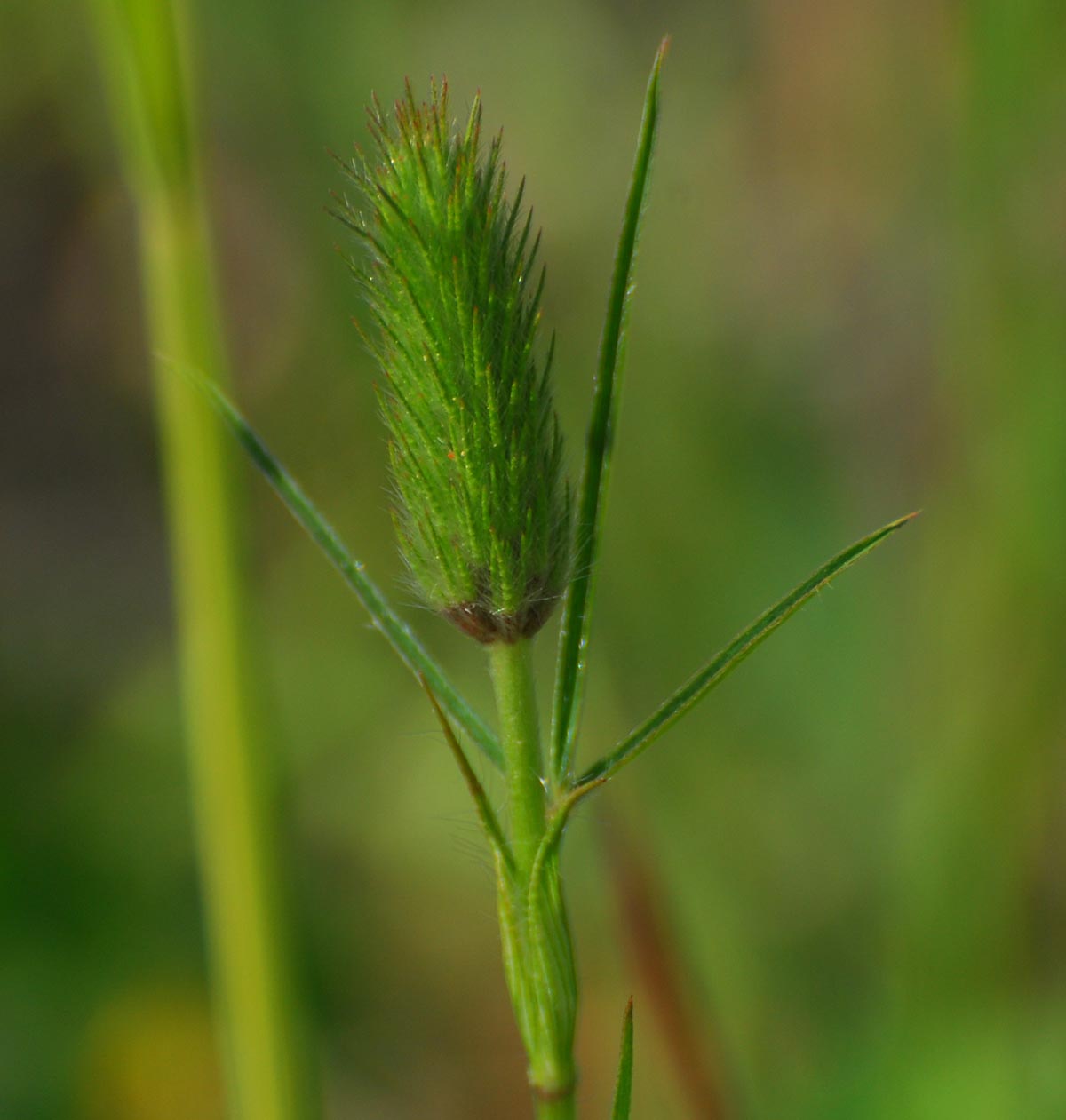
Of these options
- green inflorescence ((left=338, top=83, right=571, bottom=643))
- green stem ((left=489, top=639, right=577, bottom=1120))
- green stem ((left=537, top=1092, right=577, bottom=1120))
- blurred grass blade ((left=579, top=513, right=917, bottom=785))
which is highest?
green inflorescence ((left=338, top=83, right=571, bottom=643))

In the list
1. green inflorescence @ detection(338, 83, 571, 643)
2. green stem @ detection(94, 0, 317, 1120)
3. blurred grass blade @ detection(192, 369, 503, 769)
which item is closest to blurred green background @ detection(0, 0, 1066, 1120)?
green stem @ detection(94, 0, 317, 1120)

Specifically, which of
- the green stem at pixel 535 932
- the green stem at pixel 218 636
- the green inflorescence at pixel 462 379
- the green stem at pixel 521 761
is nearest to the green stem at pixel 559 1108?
the green stem at pixel 535 932

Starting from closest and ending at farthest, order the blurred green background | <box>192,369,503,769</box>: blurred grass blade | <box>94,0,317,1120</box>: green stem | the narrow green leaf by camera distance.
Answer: the narrow green leaf, <box>192,369,503,769</box>: blurred grass blade, <box>94,0,317,1120</box>: green stem, the blurred green background

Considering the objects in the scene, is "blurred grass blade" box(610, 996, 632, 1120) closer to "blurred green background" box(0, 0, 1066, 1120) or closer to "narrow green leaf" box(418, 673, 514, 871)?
"narrow green leaf" box(418, 673, 514, 871)

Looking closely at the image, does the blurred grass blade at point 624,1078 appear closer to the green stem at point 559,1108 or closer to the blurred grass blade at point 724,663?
the green stem at point 559,1108

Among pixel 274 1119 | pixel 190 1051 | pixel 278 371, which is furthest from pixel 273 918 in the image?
pixel 278 371

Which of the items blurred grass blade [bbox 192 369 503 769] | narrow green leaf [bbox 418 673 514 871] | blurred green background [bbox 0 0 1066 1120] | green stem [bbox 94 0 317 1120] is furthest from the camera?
blurred green background [bbox 0 0 1066 1120]
